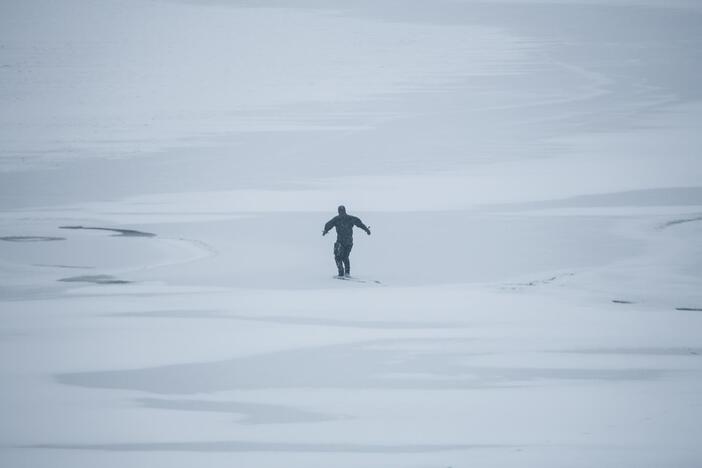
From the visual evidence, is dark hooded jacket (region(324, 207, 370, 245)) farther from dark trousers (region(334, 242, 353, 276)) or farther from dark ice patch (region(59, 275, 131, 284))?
dark ice patch (region(59, 275, 131, 284))

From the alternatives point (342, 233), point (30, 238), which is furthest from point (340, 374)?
point (30, 238)

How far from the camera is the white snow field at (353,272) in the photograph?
9492mm

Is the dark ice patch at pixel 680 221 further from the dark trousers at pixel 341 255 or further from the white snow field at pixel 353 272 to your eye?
the dark trousers at pixel 341 255

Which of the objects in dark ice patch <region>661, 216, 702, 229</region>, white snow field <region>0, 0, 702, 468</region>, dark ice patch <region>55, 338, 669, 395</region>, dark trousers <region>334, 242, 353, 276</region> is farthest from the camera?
dark ice patch <region>661, 216, 702, 229</region>

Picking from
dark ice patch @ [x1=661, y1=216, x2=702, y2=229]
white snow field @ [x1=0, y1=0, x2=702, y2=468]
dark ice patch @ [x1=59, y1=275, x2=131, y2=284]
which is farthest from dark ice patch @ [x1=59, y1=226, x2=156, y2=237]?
dark ice patch @ [x1=661, y1=216, x2=702, y2=229]

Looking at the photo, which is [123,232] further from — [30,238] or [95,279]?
[95,279]

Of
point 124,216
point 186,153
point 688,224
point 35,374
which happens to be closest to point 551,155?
point 186,153

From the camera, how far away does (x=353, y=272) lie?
19.5 metres

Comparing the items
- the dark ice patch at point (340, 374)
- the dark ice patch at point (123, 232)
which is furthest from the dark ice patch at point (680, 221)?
the dark ice patch at point (340, 374)

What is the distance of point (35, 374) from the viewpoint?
11344 mm

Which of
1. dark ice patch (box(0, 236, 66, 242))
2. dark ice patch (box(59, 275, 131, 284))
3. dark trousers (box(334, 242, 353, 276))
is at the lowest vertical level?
dark ice patch (box(59, 275, 131, 284))

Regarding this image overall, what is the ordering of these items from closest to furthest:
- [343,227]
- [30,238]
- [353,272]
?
[343,227]
[353,272]
[30,238]

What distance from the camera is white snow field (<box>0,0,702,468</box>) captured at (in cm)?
949

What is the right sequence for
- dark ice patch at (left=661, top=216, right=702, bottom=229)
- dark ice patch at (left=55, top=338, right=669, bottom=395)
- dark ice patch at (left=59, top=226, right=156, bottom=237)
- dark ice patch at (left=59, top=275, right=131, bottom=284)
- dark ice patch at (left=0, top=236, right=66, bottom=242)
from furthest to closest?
dark ice patch at (left=661, top=216, right=702, bottom=229), dark ice patch at (left=59, top=226, right=156, bottom=237), dark ice patch at (left=0, top=236, right=66, bottom=242), dark ice patch at (left=59, top=275, right=131, bottom=284), dark ice patch at (left=55, top=338, right=669, bottom=395)
